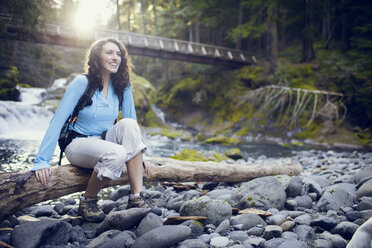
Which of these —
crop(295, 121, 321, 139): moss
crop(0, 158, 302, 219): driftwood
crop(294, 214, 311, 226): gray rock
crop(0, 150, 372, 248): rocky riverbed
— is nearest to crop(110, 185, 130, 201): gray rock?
crop(0, 150, 372, 248): rocky riverbed

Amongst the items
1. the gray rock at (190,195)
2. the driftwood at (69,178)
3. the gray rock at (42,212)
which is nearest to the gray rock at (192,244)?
the driftwood at (69,178)

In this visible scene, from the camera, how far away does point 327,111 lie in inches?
463

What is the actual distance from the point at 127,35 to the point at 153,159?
14.5 m

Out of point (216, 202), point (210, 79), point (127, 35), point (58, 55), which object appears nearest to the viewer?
point (216, 202)

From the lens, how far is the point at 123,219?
6.46 feet

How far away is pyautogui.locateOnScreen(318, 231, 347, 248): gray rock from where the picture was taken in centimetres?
175

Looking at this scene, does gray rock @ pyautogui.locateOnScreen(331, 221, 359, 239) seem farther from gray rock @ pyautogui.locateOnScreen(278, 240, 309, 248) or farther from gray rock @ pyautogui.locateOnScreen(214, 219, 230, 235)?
gray rock @ pyautogui.locateOnScreen(214, 219, 230, 235)

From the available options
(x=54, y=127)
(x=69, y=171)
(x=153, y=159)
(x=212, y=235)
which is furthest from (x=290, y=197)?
(x=54, y=127)

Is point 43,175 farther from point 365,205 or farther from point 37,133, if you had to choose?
point 37,133

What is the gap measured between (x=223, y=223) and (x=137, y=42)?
15.6 m

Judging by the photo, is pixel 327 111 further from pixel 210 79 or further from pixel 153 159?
pixel 153 159

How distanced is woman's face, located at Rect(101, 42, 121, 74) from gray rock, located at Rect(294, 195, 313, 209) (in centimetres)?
248

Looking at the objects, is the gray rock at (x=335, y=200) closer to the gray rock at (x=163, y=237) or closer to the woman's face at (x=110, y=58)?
the gray rock at (x=163, y=237)

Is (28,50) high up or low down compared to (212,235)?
up
